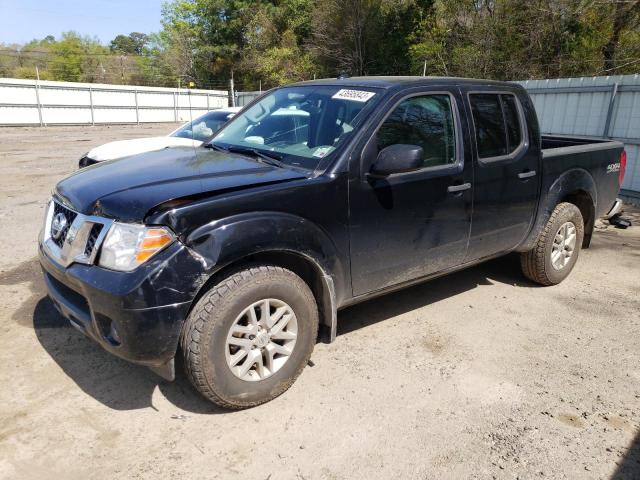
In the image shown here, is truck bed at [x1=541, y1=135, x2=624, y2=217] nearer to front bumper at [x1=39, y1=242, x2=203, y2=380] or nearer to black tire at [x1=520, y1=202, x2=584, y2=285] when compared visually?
black tire at [x1=520, y1=202, x2=584, y2=285]

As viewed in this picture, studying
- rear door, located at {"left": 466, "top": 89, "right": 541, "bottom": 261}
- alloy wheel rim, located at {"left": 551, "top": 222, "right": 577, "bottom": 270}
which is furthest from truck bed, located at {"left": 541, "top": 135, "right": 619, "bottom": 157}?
alloy wheel rim, located at {"left": 551, "top": 222, "right": 577, "bottom": 270}

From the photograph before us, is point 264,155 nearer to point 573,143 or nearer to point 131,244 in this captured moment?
point 131,244

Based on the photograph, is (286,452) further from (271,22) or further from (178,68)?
(178,68)

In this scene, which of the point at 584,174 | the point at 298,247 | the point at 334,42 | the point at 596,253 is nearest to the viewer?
the point at 298,247

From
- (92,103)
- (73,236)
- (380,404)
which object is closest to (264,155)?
(73,236)

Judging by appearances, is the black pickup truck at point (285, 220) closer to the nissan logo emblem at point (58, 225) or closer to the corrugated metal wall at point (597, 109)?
the nissan logo emblem at point (58, 225)

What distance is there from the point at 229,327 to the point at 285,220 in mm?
674

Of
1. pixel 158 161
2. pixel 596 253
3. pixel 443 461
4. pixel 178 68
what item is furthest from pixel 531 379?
pixel 178 68

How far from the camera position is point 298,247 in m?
2.93

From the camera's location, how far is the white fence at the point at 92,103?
82.0 ft

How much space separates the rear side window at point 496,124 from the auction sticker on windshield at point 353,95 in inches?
38.8

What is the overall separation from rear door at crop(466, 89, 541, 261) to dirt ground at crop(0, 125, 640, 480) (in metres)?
0.73

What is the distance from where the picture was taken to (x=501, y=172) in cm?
406

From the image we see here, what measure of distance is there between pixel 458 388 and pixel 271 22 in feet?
138
